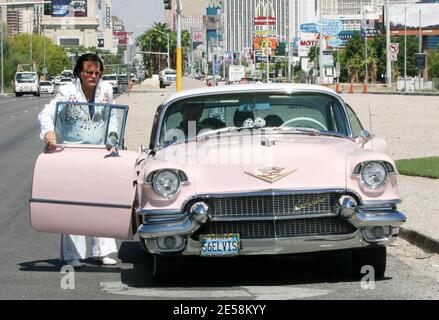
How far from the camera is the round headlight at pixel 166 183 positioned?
27.3 feet

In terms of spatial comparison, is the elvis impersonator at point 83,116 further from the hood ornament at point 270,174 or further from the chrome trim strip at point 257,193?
the hood ornament at point 270,174

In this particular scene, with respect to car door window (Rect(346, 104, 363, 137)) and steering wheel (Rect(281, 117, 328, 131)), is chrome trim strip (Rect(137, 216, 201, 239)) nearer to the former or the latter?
steering wheel (Rect(281, 117, 328, 131))

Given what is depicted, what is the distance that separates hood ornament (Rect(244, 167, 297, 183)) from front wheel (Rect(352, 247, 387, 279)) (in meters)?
0.91

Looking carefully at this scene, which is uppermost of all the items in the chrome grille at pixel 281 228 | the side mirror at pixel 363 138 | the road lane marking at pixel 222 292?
the side mirror at pixel 363 138

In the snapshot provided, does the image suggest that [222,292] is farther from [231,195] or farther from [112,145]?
[112,145]

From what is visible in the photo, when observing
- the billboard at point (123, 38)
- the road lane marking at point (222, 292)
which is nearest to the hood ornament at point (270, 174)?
the road lane marking at point (222, 292)

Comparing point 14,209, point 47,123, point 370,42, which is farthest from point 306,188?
point 370,42

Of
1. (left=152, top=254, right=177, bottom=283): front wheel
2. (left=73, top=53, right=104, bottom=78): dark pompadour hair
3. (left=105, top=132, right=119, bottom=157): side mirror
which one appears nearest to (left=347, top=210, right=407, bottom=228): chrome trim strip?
(left=152, top=254, right=177, bottom=283): front wheel

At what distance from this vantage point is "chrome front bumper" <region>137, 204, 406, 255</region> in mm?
8227

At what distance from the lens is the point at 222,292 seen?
8242 mm

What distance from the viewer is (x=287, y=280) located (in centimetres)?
876

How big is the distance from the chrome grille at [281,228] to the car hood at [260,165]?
0.25 meters

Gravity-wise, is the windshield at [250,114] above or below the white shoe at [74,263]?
Answer: above

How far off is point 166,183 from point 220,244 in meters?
0.63
